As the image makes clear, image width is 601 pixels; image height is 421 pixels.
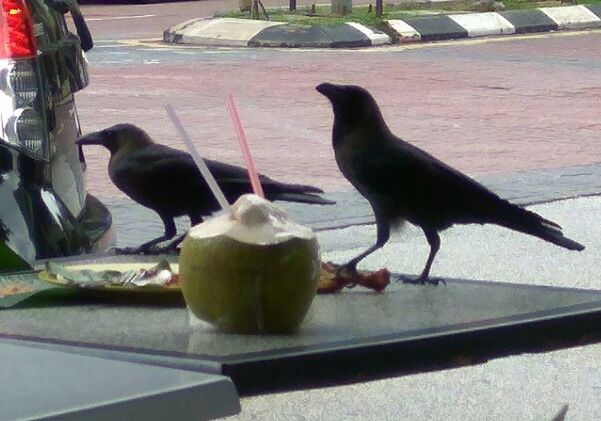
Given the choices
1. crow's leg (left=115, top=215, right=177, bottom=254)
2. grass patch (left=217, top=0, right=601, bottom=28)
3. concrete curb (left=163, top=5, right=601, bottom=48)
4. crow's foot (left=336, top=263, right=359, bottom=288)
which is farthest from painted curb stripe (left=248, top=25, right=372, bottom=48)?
crow's foot (left=336, top=263, right=359, bottom=288)

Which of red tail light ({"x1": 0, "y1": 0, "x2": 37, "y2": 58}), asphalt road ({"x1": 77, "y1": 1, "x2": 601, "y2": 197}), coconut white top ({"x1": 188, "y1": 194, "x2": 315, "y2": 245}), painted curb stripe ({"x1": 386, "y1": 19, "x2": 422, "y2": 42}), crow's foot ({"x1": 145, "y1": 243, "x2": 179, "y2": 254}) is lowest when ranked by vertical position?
painted curb stripe ({"x1": 386, "y1": 19, "x2": 422, "y2": 42})

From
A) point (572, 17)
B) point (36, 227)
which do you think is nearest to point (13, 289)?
point (36, 227)

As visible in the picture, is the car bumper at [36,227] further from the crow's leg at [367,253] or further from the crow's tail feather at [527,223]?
the crow's tail feather at [527,223]

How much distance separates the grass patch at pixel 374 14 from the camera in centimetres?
1833

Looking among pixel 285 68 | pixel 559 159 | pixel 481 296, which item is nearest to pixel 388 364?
pixel 481 296

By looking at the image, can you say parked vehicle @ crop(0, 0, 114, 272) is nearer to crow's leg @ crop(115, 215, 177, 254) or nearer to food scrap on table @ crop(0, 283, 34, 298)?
crow's leg @ crop(115, 215, 177, 254)

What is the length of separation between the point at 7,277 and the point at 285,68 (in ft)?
38.0

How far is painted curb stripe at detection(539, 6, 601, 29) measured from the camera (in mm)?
19406

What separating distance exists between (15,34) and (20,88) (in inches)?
5.3

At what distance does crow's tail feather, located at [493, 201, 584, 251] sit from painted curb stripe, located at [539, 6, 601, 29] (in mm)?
17075

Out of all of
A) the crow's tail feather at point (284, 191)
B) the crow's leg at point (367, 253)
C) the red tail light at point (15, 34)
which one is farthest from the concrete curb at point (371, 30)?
the crow's leg at point (367, 253)

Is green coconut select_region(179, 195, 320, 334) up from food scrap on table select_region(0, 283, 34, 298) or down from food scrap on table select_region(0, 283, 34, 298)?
up

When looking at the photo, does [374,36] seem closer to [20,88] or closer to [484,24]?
[484,24]

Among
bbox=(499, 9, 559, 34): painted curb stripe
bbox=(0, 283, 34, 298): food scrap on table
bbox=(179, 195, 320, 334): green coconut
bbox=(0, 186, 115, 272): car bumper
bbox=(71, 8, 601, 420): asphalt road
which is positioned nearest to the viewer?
bbox=(179, 195, 320, 334): green coconut
